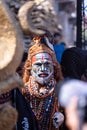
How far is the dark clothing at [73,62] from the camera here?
355cm

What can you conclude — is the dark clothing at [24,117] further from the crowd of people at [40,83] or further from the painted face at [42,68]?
the painted face at [42,68]

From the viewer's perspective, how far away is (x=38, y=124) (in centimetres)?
322

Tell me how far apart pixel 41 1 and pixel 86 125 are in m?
0.98

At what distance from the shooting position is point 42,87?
334 cm

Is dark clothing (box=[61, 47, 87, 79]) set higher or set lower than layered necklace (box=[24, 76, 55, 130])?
higher

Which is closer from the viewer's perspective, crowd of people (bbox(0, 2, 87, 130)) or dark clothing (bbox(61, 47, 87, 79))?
crowd of people (bbox(0, 2, 87, 130))

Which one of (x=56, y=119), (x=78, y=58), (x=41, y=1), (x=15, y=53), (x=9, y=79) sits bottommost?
(x=56, y=119)

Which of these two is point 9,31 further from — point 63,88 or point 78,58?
point 78,58

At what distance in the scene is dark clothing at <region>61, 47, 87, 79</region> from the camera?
3.55 m

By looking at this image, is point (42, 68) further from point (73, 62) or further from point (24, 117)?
point (24, 117)

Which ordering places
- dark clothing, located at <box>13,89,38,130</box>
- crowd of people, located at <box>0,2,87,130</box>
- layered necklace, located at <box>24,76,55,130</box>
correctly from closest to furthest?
crowd of people, located at <box>0,2,87,130</box> → dark clothing, located at <box>13,89,38,130</box> → layered necklace, located at <box>24,76,55,130</box>

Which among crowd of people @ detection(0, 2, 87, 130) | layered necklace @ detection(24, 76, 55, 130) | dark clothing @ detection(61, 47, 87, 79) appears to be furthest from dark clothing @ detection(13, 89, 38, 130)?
dark clothing @ detection(61, 47, 87, 79)

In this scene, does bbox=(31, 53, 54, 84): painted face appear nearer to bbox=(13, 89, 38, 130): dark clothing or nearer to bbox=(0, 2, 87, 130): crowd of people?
bbox=(0, 2, 87, 130): crowd of people

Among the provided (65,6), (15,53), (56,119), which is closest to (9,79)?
(15,53)
